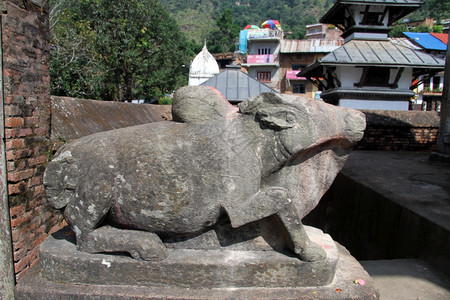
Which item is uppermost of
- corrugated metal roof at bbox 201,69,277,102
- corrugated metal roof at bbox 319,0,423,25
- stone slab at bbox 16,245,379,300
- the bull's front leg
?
corrugated metal roof at bbox 319,0,423,25

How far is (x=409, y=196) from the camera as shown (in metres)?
3.89

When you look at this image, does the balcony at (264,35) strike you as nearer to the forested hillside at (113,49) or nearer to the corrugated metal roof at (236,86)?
the forested hillside at (113,49)

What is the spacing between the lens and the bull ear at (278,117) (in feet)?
5.94

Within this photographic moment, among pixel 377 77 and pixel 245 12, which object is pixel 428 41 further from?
pixel 245 12

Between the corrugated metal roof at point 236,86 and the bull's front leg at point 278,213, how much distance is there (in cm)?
663

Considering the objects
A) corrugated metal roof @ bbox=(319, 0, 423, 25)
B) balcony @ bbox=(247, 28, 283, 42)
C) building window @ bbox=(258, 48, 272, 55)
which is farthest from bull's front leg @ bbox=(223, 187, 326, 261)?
building window @ bbox=(258, 48, 272, 55)

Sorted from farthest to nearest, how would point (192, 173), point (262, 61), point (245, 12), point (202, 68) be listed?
point (245, 12) → point (262, 61) → point (202, 68) → point (192, 173)

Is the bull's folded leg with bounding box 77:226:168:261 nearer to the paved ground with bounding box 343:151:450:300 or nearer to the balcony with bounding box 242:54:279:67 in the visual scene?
the paved ground with bounding box 343:151:450:300

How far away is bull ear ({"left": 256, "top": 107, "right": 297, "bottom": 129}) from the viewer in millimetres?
1811

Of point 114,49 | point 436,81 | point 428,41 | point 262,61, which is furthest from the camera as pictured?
point 262,61

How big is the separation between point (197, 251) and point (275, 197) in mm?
552

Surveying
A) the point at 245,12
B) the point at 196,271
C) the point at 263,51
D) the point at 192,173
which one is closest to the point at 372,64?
the point at 192,173

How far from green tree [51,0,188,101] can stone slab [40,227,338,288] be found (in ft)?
31.9

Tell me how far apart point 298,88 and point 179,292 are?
1272 inches
